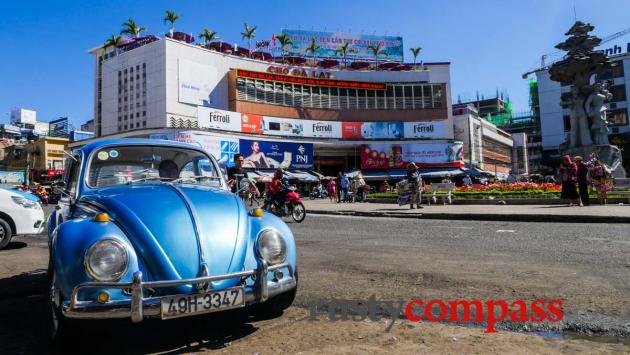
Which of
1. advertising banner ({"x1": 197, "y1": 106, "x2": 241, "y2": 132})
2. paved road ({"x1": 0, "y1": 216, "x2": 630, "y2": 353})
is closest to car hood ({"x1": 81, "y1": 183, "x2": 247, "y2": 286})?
paved road ({"x1": 0, "y1": 216, "x2": 630, "y2": 353})

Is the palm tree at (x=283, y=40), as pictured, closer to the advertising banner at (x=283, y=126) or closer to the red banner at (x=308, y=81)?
the red banner at (x=308, y=81)

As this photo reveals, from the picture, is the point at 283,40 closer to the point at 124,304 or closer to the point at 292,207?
the point at 292,207

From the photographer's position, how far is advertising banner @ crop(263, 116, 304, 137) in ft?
158

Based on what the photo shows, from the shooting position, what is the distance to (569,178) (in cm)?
1484

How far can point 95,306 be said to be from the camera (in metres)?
2.73

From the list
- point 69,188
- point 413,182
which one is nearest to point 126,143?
point 69,188

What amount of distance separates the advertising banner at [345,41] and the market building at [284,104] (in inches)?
11.6

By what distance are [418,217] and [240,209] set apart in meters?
11.2

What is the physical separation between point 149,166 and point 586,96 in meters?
24.8

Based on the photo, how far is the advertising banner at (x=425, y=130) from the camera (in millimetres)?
54122

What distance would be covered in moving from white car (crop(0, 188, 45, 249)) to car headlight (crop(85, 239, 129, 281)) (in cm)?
728

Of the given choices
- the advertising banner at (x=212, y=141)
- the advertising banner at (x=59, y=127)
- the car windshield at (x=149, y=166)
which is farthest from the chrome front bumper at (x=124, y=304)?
the advertising banner at (x=59, y=127)

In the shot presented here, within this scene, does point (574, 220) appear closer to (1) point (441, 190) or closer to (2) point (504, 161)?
(1) point (441, 190)

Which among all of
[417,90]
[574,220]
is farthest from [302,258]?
[417,90]
